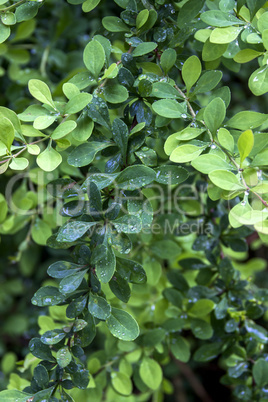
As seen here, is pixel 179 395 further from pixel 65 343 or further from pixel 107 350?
pixel 65 343

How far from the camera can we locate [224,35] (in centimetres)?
66

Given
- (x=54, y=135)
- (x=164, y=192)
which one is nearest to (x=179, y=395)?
(x=164, y=192)

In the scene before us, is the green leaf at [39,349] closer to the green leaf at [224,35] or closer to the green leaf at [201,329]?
the green leaf at [201,329]

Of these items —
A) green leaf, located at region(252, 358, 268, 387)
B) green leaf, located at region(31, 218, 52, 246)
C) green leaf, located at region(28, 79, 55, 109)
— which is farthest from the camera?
green leaf, located at region(31, 218, 52, 246)

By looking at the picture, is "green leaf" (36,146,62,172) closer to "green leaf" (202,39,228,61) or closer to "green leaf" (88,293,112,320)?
"green leaf" (88,293,112,320)

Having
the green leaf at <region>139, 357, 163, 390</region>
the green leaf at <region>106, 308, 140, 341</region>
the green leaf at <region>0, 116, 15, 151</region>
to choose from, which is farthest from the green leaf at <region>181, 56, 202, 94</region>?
the green leaf at <region>139, 357, 163, 390</region>

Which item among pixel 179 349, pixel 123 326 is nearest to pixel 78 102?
pixel 123 326

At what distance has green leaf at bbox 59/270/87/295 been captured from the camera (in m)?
0.60

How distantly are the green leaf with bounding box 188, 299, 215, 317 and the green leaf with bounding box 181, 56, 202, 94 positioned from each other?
1.61 feet

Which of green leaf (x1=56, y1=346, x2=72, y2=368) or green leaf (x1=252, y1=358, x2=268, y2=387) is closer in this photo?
green leaf (x1=56, y1=346, x2=72, y2=368)

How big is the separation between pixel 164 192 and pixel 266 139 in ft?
1.22

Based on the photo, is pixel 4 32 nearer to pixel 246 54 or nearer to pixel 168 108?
pixel 168 108

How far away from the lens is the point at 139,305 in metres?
1.09

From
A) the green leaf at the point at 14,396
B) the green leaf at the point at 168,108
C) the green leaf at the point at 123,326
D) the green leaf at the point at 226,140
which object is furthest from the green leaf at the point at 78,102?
the green leaf at the point at 14,396
